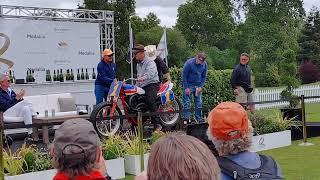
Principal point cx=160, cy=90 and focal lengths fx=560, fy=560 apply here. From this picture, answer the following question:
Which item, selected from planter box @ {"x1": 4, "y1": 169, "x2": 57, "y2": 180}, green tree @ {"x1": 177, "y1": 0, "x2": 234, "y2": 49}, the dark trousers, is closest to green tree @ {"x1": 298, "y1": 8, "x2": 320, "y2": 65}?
green tree @ {"x1": 177, "y1": 0, "x2": 234, "y2": 49}

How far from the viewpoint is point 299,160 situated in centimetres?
891

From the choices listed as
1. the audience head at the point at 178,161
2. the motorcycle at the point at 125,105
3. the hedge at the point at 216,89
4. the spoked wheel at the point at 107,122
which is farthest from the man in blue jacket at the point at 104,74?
the audience head at the point at 178,161

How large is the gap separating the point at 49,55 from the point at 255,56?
105ft

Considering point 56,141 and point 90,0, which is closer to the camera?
point 56,141

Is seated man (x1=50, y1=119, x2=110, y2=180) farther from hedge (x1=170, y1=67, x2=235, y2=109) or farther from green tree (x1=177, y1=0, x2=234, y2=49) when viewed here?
green tree (x1=177, y1=0, x2=234, y2=49)

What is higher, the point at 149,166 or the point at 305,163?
the point at 149,166

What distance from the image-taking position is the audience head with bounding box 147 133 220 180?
2.27 meters

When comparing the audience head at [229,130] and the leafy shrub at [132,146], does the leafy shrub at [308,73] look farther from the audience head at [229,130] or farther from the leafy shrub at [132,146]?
the audience head at [229,130]

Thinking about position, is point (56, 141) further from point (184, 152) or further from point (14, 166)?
point (14, 166)

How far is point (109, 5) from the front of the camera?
35.4 meters

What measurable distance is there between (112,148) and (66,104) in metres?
6.52

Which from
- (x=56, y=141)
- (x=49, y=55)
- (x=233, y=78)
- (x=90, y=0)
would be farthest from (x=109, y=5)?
(x=56, y=141)

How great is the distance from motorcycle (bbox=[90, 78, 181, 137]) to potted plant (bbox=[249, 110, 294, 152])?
5.20 feet

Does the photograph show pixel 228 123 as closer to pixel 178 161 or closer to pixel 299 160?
pixel 178 161
